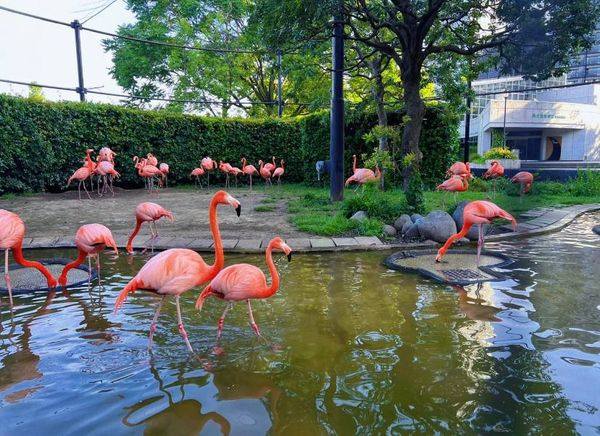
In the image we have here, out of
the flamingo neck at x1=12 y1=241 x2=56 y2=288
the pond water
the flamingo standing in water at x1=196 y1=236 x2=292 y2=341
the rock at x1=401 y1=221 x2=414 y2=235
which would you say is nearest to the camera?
the pond water

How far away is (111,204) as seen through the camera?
12.0 metres

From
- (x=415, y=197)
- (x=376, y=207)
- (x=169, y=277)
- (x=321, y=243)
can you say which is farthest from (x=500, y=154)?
(x=169, y=277)

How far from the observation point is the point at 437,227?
7387 mm

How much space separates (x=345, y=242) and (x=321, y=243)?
1.23ft

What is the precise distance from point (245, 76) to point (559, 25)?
21199mm

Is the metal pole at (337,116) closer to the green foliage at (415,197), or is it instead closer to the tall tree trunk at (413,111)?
the tall tree trunk at (413,111)

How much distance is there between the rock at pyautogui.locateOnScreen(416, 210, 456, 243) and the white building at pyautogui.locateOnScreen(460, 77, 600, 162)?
31.8 m

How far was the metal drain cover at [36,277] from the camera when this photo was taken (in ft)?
16.5

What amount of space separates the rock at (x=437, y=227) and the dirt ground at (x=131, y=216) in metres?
1.95

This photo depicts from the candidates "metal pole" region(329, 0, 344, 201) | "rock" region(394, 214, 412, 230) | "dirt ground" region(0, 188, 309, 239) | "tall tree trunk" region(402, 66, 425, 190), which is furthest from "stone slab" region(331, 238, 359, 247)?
"metal pole" region(329, 0, 344, 201)

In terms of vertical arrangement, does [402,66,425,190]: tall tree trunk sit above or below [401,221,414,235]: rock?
above

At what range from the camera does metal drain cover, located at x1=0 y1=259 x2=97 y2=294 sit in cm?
503

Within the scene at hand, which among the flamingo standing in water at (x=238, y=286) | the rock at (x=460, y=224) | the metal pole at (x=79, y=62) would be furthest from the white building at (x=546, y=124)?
the flamingo standing in water at (x=238, y=286)

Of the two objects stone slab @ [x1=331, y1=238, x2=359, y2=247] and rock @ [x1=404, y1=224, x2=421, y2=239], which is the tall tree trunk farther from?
stone slab @ [x1=331, y1=238, x2=359, y2=247]
